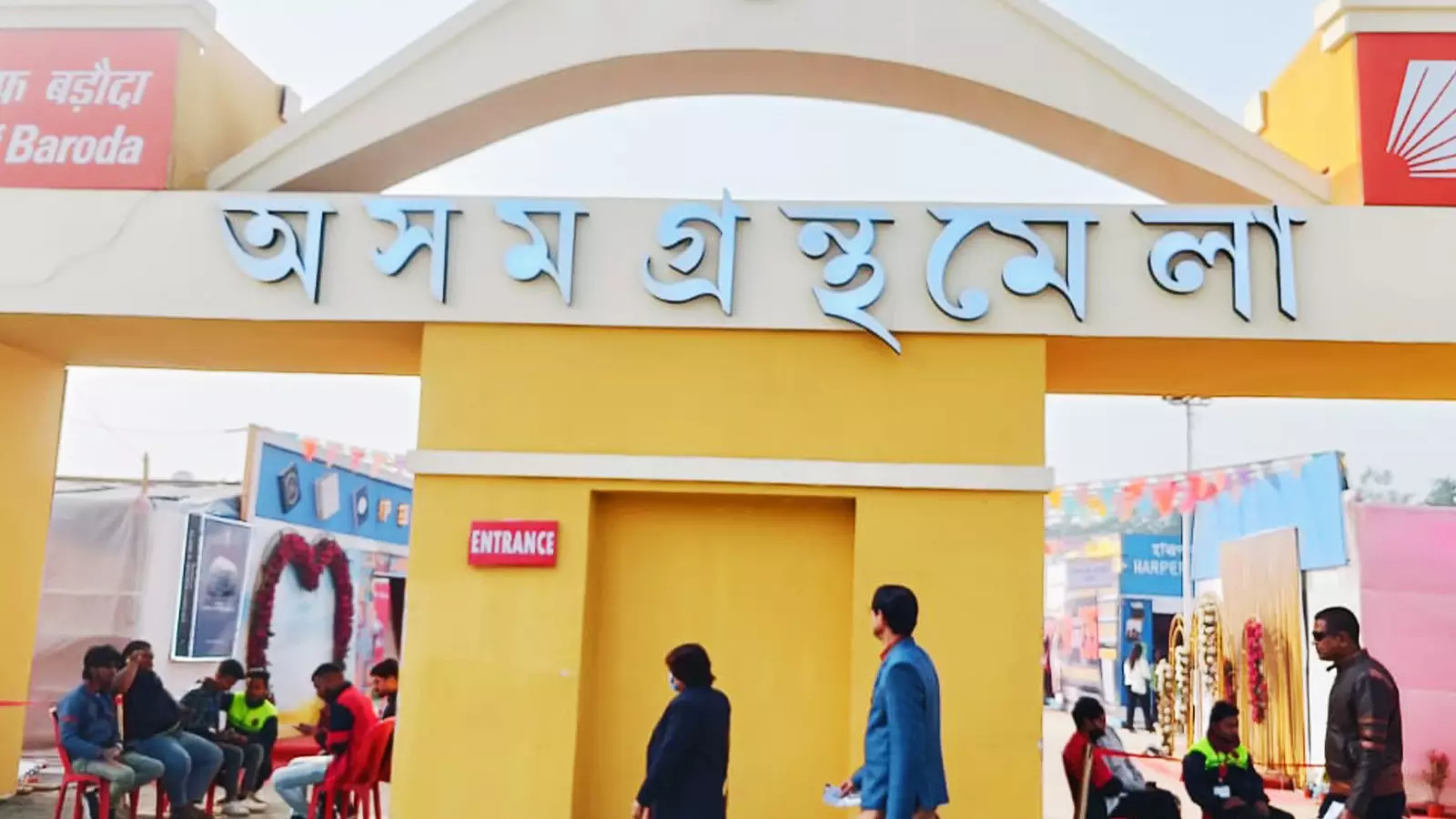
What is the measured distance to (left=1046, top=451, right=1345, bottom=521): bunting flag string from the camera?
15930 mm

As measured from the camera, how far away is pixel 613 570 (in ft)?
26.0

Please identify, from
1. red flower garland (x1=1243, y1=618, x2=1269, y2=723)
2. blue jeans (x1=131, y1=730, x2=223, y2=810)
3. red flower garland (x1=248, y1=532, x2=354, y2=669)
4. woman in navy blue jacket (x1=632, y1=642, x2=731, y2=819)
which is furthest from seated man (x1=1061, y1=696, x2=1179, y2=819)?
red flower garland (x1=248, y1=532, x2=354, y2=669)

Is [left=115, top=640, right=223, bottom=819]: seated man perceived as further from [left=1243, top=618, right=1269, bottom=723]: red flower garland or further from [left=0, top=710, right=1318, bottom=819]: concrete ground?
[left=1243, top=618, right=1269, bottom=723]: red flower garland

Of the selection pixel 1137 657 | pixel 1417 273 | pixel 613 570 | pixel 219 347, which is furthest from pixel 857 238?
pixel 1137 657

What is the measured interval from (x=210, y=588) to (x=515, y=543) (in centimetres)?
830

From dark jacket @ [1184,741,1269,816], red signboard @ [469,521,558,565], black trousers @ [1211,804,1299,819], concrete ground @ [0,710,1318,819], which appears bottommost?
concrete ground @ [0,710,1318,819]

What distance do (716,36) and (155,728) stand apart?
599 centimetres

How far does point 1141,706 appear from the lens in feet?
74.0

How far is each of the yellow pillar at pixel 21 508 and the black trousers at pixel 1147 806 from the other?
25.5 ft

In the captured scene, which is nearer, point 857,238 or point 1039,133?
point 857,238

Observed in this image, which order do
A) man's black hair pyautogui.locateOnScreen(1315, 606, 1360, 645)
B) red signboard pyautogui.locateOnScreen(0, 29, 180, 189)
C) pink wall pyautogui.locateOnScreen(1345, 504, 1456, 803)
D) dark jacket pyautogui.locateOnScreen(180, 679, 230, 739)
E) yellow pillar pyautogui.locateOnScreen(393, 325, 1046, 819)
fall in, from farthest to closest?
pink wall pyautogui.locateOnScreen(1345, 504, 1456, 803) < dark jacket pyautogui.locateOnScreen(180, 679, 230, 739) < red signboard pyautogui.locateOnScreen(0, 29, 180, 189) < yellow pillar pyautogui.locateOnScreen(393, 325, 1046, 819) < man's black hair pyautogui.locateOnScreen(1315, 606, 1360, 645)

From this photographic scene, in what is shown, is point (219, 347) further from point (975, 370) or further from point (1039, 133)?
point (1039, 133)

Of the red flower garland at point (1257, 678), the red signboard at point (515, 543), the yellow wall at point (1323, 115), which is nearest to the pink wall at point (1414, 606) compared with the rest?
the red flower garland at point (1257, 678)

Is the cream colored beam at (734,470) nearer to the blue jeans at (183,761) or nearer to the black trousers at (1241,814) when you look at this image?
the black trousers at (1241,814)
